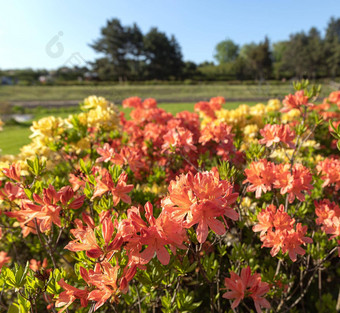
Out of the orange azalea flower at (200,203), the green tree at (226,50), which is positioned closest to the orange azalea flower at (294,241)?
the orange azalea flower at (200,203)

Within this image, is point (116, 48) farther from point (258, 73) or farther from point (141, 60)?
point (258, 73)

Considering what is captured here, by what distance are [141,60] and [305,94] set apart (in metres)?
48.3

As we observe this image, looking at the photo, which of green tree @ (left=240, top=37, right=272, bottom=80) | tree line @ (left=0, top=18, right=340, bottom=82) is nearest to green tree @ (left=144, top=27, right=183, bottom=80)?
tree line @ (left=0, top=18, right=340, bottom=82)

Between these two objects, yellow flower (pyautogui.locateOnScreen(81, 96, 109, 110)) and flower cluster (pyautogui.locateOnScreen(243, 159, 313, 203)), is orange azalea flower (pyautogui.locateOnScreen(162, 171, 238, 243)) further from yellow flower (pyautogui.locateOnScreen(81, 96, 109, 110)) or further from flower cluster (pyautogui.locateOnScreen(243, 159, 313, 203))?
yellow flower (pyautogui.locateOnScreen(81, 96, 109, 110))

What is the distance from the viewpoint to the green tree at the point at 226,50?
79.6m

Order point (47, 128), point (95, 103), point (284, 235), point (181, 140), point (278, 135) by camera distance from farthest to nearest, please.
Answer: point (95, 103)
point (47, 128)
point (181, 140)
point (278, 135)
point (284, 235)

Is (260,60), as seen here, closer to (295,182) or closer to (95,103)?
(95,103)

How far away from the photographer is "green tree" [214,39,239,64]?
7962 centimetres

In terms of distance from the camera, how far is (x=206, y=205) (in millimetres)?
795

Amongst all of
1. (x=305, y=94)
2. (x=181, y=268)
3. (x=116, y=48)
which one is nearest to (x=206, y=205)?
(x=181, y=268)

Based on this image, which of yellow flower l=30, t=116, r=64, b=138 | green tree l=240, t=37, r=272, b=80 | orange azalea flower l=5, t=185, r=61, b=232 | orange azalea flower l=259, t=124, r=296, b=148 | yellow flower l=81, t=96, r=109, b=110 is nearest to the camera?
orange azalea flower l=5, t=185, r=61, b=232

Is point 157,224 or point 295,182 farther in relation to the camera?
point 295,182

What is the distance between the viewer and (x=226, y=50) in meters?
79.6

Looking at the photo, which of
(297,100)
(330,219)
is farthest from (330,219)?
(297,100)
